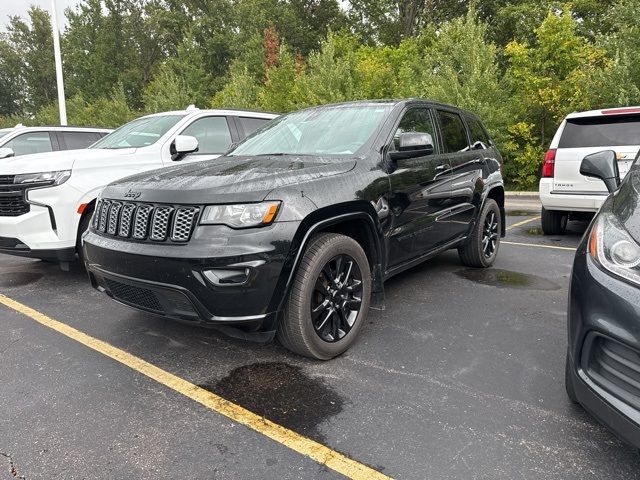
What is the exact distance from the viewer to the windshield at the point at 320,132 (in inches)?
143

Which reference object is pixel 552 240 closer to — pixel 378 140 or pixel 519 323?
pixel 519 323

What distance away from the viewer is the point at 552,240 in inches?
274

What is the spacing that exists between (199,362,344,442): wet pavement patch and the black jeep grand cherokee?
21 centimetres

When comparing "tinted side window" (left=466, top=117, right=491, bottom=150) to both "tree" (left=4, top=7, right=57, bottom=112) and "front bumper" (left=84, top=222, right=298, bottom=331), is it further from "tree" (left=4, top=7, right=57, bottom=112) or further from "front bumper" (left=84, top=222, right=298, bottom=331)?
"tree" (left=4, top=7, right=57, bottom=112)

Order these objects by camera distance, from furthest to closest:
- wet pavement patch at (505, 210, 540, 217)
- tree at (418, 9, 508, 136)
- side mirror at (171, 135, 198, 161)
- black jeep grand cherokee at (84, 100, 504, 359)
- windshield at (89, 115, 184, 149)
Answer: tree at (418, 9, 508, 136), wet pavement patch at (505, 210, 540, 217), windshield at (89, 115, 184, 149), side mirror at (171, 135, 198, 161), black jeep grand cherokee at (84, 100, 504, 359)

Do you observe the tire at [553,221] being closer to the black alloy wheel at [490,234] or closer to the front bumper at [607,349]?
the black alloy wheel at [490,234]

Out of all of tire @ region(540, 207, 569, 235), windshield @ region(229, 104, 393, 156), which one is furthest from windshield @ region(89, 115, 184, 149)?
tire @ region(540, 207, 569, 235)

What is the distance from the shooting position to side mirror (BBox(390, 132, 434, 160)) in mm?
3400

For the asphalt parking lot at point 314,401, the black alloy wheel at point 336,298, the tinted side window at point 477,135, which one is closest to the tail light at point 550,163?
the tinted side window at point 477,135

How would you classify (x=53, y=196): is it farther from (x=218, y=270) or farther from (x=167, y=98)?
(x=167, y=98)

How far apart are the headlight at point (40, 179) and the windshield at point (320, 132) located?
A: 181cm

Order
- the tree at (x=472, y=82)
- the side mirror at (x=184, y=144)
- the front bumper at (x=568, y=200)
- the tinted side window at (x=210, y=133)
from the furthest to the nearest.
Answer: the tree at (x=472, y=82), the front bumper at (x=568, y=200), the tinted side window at (x=210, y=133), the side mirror at (x=184, y=144)

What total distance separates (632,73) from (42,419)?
13.7 metres

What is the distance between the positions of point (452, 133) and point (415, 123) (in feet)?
2.73
